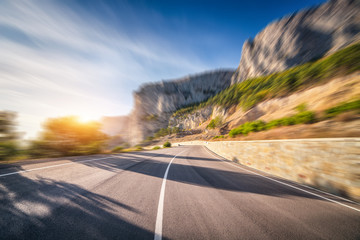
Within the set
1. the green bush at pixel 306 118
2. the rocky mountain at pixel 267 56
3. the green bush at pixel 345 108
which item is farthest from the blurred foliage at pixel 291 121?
the rocky mountain at pixel 267 56

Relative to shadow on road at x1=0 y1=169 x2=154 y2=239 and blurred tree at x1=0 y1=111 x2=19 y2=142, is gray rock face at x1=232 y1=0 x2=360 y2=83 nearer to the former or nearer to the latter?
shadow on road at x1=0 y1=169 x2=154 y2=239

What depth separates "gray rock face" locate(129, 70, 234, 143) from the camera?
9286 cm

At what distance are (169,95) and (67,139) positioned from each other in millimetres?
92365

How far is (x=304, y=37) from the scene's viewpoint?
37188 mm

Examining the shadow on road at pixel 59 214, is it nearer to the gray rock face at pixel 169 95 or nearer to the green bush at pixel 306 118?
the green bush at pixel 306 118

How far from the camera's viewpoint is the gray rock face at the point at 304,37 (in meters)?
28.2

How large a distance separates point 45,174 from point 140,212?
4.49 metres

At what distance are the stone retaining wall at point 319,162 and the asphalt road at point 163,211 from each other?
0.58 m

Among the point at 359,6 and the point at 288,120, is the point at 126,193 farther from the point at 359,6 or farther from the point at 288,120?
the point at 359,6

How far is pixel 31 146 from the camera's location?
319 inches

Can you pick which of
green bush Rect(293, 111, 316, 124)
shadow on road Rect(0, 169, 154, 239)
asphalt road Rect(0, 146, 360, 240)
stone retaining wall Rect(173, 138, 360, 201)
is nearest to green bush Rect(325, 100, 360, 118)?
green bush Rect(293, 111, 316, 124)

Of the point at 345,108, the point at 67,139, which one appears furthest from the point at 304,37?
the point at 67,139

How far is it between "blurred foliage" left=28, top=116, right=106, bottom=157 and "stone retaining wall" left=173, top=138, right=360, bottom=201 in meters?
14.4

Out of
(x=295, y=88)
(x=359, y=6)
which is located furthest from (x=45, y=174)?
(x=359, y=6)
